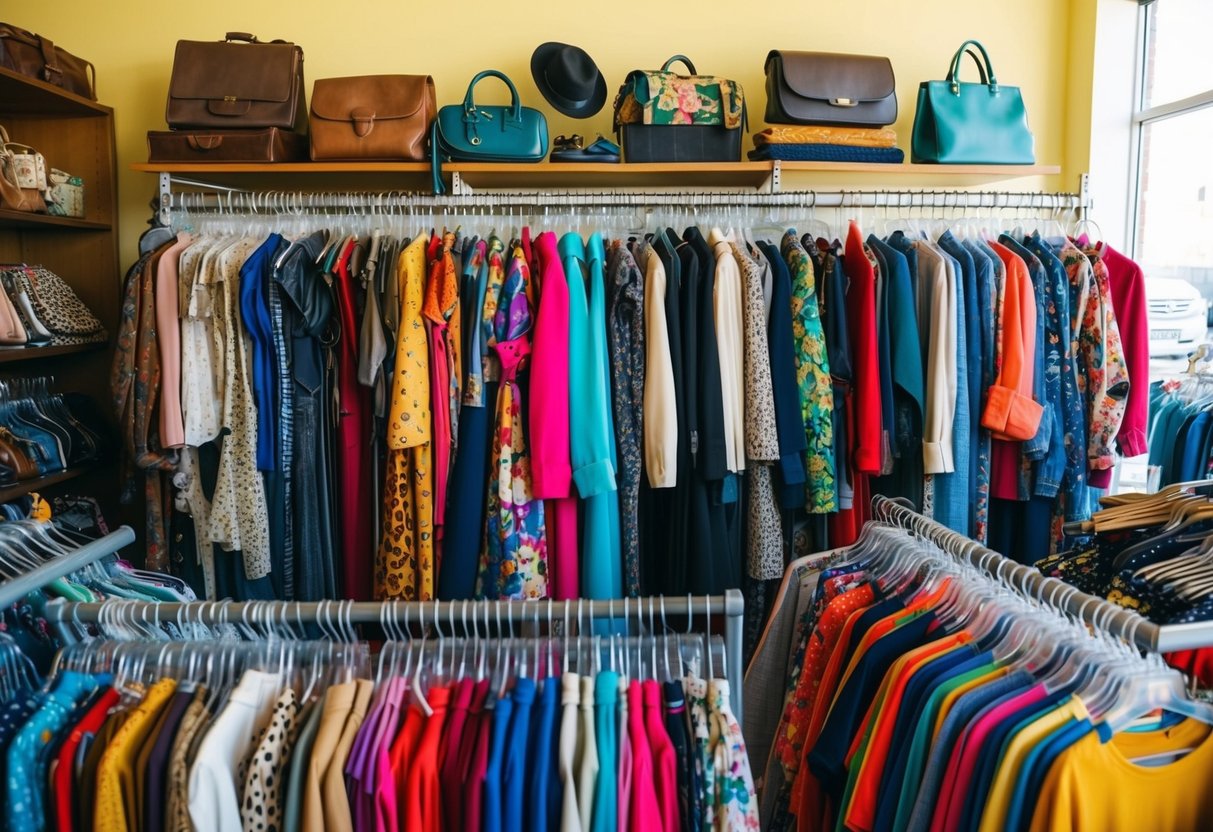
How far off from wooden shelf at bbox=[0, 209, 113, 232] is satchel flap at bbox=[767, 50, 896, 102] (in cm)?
219

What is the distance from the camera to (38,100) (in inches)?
105

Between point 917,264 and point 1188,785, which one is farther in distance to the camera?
point 917,264

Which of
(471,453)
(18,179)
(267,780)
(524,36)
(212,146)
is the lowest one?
(267,780)

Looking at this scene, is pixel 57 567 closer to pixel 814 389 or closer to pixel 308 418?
pixel 308 418

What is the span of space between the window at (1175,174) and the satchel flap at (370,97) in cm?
243

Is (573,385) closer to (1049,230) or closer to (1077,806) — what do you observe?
(1077,806)

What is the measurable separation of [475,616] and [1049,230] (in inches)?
97.5

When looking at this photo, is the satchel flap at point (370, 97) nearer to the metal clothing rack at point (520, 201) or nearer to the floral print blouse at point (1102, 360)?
the metal clothing rack at point (520, 201)

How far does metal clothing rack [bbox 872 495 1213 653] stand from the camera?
3.42 feet

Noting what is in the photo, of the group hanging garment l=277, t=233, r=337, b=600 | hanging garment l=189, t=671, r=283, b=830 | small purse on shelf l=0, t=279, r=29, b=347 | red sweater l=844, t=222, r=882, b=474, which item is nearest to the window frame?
red sweater l=844, t=222, r=882, b=474

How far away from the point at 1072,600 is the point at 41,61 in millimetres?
2966

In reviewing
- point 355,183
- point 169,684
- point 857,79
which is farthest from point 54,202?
point 857,79

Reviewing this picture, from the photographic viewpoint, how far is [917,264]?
249 centimetres

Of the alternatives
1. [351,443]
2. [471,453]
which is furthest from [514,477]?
[351,443]
